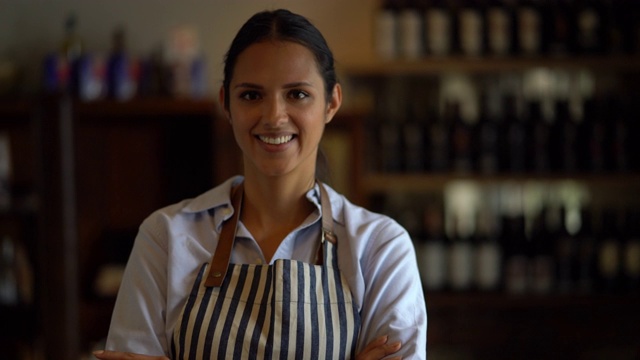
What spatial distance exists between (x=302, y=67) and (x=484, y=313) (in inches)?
89.4

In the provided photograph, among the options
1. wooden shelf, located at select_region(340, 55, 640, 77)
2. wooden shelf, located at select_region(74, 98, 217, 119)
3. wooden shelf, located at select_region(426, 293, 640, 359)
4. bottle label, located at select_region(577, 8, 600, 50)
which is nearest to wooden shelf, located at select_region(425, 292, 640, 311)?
wooden shelf, located at select_region(426, 293, 640, 359)

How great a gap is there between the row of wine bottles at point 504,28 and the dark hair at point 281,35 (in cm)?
186

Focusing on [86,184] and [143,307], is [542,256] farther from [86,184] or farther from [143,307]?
[143,307]

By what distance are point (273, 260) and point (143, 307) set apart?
225 millimetres

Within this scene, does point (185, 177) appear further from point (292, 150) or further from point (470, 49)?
point (292, 150)

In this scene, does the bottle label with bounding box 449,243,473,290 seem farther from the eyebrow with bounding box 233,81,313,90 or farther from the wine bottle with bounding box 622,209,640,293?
the eyebrow with bounding box 233,81,313,90

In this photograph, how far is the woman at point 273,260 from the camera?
4.10 ft

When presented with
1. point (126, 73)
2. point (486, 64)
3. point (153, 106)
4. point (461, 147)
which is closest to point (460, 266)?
point (461, 147)

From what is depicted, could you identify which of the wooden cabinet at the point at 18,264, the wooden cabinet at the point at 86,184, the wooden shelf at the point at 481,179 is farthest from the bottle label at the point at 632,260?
the wooden cabinet at the point at 18,264

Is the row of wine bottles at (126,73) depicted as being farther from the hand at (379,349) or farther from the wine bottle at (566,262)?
the hand at (379,349)

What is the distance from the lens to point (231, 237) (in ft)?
4.32

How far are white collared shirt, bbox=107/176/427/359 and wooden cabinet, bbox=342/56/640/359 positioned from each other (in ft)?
5.83

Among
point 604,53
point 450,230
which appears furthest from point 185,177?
point 604,53

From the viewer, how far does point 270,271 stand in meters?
1.28
